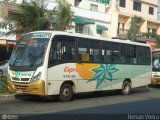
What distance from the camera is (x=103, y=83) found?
17.5 meters

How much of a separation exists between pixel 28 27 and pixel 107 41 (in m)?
4.65

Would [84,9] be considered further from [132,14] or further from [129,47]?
[129,47]

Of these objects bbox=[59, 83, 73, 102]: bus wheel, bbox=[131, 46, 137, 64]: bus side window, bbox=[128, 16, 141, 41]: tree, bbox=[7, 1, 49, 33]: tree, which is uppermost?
bbox=[128, 16, 141, 41]: tree

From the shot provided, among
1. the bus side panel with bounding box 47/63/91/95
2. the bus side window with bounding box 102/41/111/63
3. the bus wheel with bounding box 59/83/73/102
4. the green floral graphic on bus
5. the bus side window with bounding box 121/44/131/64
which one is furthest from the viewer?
the bus side window with bounding box 121/44/131/64

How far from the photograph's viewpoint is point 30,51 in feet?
47.9

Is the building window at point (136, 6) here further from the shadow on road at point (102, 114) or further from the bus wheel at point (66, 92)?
the shadow on road at point (102, 114)

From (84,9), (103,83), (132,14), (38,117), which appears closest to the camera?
(38,117)

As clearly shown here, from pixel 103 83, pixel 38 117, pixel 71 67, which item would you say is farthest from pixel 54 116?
pixel 103 83

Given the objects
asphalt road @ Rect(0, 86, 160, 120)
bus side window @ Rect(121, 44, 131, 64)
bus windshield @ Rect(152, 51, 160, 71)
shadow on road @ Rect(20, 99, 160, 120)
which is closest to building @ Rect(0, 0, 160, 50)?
bus windshield @ Rect(152, 51, 160, 71)

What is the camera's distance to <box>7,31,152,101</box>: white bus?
46.6 ft

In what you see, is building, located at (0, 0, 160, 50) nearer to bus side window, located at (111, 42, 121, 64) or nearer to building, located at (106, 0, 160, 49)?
building, located at (106, 0, 160, 49)

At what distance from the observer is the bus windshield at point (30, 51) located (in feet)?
46.8

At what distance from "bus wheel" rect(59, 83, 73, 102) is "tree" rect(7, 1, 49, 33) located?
214 inches

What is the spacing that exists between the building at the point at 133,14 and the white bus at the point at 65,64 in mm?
26063
